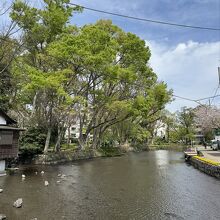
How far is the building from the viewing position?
1856 cm

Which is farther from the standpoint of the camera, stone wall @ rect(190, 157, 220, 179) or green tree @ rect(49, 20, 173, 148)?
green tree @ rect(49, 20, 173, 148)

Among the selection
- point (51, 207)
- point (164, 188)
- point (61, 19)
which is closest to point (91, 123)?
point (61, 19)

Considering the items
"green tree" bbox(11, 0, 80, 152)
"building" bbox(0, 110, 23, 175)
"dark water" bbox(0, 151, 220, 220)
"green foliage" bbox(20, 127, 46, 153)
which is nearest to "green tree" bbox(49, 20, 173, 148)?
"green tree" bbox(11, 0, 80, 152)

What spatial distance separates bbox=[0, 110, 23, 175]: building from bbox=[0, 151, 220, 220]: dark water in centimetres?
219

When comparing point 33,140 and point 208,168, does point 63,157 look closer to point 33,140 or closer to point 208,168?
point 33,140

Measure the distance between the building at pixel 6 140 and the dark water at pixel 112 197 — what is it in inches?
86.3

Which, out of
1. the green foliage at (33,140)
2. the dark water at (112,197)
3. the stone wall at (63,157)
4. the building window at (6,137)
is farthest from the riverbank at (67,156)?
the dark water at (112,197)

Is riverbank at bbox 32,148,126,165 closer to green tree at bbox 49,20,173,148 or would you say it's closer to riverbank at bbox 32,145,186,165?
riverbank at bbox 32,145,186,165

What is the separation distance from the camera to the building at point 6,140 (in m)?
18.6

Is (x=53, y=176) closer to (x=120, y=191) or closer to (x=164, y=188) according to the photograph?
(x=120, y=191)

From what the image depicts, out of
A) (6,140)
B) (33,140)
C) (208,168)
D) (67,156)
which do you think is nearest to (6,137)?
(6,140)

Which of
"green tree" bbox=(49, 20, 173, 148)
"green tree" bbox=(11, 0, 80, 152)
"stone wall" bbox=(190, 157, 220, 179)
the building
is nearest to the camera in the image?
"stone wall" bbox=(190, 157, 220, 179)

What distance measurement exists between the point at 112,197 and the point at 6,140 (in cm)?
1073

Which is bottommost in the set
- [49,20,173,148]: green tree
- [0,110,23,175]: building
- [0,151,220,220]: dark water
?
[0,151,220,220]: dark water
